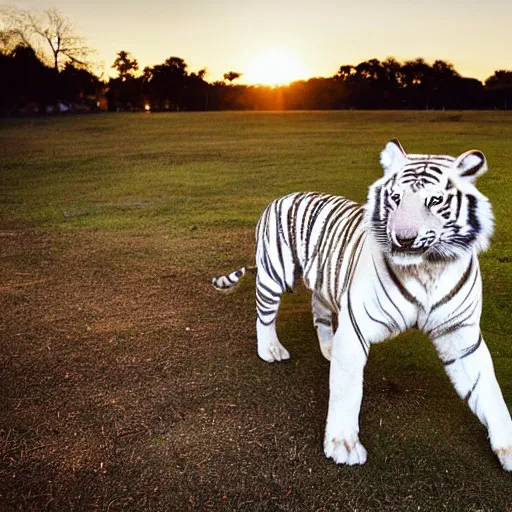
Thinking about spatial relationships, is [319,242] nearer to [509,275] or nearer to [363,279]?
[363,279]

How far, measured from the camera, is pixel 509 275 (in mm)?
6059

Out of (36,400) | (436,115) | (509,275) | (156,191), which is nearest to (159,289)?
(36,400)

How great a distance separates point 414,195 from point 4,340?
379 cm

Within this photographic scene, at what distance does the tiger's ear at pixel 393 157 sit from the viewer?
2.83 m

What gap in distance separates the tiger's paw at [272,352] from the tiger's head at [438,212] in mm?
1746

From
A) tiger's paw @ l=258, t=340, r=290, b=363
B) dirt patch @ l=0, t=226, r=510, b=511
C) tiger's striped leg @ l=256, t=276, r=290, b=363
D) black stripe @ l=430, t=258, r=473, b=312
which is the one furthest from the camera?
tiger's paw @ l=258, t=340, r=290, b=363

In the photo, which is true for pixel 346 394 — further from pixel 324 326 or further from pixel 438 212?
pixel 324 326

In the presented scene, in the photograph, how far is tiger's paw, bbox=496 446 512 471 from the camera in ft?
9.75

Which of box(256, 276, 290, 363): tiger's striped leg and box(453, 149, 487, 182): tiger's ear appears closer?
box(453, 149, 487, 182): tiger's ear

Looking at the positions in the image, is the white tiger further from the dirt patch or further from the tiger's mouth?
the dirt patch

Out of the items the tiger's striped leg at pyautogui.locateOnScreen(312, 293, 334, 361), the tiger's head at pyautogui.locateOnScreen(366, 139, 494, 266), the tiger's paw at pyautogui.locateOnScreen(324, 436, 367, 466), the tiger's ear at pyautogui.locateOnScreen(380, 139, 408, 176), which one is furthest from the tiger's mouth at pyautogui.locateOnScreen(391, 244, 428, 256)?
the tiger's striped leg at pyautogui.locateOnScreen(312, 293, 334, 361)

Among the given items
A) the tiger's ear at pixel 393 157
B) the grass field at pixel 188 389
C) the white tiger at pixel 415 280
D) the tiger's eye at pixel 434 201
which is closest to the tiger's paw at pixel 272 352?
the grass field at pixel 188 389

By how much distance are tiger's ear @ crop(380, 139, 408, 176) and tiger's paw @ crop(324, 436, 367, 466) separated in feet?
4.89

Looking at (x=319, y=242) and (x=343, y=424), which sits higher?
(x=319, y=242)
